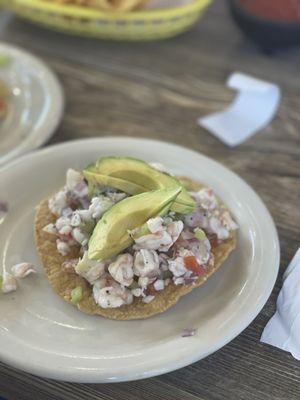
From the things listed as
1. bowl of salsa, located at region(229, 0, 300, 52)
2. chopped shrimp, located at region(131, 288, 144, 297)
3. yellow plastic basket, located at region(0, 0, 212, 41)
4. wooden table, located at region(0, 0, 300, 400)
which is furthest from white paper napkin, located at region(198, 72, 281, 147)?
chopped shrimp, located at region(131, 288, 144, 297)

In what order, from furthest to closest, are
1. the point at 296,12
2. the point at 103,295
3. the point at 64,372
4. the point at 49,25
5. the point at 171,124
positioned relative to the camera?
the point at 49,25 < the point at 296,12 < the point at 171,124 < the point at 103,295 < the point at 64,372

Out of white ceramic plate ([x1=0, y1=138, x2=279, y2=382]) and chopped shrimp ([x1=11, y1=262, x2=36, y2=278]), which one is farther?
chopped shrimp ([x1=11, y1=262, x2=36, y2=278])

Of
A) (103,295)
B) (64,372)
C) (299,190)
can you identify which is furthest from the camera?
(299,190)

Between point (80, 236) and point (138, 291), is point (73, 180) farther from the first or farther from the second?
point (138, 291)

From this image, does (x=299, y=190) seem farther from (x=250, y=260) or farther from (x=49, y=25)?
(x=49, y=25)

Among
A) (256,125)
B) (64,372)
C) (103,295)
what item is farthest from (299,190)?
(64,372)

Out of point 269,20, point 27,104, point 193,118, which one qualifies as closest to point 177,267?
point 193,118

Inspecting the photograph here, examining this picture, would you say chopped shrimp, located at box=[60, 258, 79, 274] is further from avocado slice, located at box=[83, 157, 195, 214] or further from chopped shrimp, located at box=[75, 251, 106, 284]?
avocado slice, located at box=[83, 157, 195, 214]
